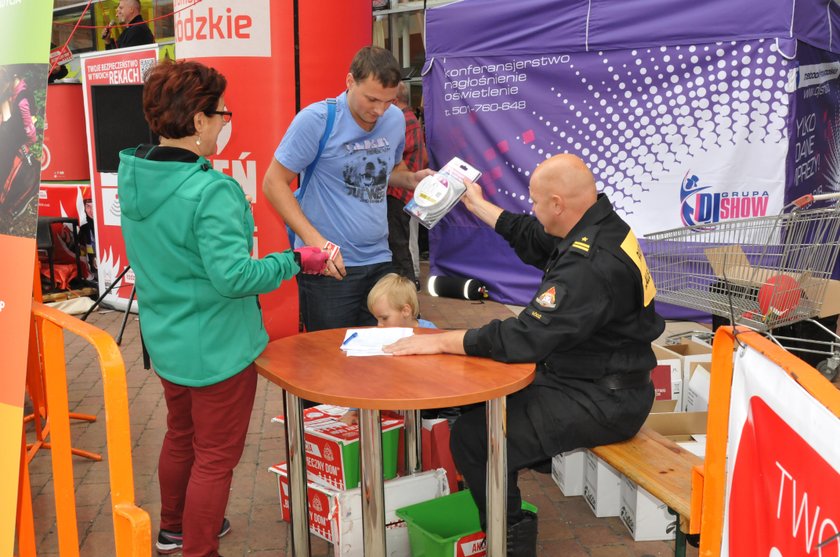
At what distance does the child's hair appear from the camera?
11.4ft

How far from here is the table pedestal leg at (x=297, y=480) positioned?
9.33ft

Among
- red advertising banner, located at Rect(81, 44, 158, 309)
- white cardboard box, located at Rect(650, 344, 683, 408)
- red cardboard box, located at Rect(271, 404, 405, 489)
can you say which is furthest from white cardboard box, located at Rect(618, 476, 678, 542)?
red advertising banner, located at Rect(81, 44, 158, 309)

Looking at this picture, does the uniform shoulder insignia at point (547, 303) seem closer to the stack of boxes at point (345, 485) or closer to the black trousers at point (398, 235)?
the stack of boxes at point (345, 485)

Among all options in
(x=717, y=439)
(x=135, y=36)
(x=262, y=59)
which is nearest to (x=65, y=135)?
(x=135, y=36)

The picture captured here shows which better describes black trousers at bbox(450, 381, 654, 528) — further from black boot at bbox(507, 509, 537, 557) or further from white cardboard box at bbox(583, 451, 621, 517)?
white cardboard box at bbox(583, 451, 621, 517)

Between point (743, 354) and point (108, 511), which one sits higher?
point (743, 354)

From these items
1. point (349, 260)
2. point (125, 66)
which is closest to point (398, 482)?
point (349, 260)

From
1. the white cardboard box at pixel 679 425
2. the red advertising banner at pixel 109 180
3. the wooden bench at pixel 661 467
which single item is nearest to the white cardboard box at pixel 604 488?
the white cardboard box at pixel 679 425

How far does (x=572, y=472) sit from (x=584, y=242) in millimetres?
1502

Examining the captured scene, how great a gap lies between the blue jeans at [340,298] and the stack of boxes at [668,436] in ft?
3.77

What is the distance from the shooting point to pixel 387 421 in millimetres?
3574

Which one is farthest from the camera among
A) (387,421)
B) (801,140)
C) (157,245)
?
(801,140)

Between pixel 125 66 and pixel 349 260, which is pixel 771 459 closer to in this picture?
pixel 349 260

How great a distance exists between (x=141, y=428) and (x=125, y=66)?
3929 millimetres
